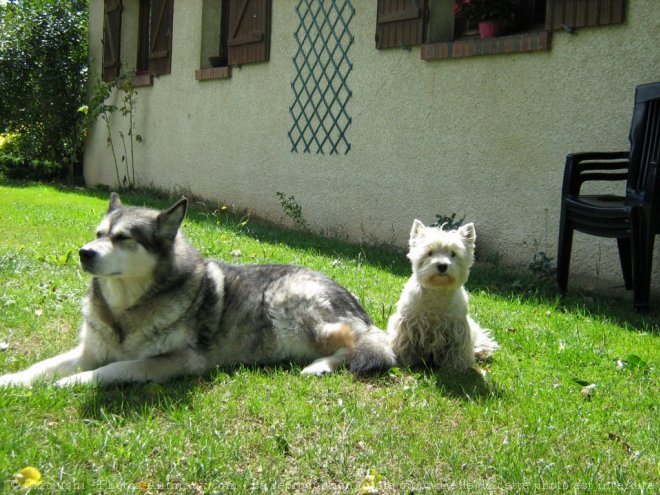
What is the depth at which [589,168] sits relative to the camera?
6.04m

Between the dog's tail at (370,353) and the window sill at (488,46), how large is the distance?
13.2ft

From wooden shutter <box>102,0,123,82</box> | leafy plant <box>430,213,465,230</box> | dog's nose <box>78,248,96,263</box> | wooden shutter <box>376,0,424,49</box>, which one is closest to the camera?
dog's nose <box>78,248,96,263</box>

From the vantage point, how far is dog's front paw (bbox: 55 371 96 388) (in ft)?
11.2

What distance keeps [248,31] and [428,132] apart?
426 cm

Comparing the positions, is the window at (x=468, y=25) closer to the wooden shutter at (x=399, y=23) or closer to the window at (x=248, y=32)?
the wooden shutter at (x=399, y=23)

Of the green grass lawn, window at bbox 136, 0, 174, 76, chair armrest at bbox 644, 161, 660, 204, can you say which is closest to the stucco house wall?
window at bbox 136, 0, 174, 76

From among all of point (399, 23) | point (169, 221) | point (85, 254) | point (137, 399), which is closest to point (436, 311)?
point (169, 221)

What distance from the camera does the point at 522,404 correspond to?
3434mm

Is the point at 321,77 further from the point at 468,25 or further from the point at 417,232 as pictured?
the point at 417,232

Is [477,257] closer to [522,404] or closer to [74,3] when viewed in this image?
[522,404]

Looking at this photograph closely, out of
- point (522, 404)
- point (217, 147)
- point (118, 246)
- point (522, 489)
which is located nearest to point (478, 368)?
point (522, 404)

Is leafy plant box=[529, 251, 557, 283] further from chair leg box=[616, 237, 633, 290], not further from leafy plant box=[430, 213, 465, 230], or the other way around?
leafy plant box=[430, 213, 465, 230]

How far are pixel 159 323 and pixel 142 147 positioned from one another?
34.6ft

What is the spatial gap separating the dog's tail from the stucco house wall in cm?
322
